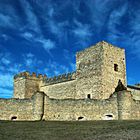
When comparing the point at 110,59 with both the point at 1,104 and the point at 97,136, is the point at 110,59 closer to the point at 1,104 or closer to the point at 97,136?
the point at 1,104

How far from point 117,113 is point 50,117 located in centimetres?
518

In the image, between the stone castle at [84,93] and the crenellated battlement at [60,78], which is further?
the crenellated battlement at [60,78]

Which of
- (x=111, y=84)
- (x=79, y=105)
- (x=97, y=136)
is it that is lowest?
(x=97, y=136)

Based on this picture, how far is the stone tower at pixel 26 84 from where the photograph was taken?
37031mm

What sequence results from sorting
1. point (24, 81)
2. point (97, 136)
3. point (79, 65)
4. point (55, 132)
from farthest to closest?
point (24, 81) < point (79, 65) < point (55, 132) < point (97, 136)

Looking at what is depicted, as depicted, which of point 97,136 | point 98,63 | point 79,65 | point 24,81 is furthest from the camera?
point 24,81

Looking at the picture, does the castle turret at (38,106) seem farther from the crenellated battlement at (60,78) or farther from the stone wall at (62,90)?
the crenellated battlement at (60,78)

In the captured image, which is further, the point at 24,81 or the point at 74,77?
the point at 24,81

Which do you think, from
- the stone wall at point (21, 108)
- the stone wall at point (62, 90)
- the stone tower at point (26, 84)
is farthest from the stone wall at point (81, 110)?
the stone tower at point (26, 84)

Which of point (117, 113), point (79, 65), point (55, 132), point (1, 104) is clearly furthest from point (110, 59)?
point (55, 132)

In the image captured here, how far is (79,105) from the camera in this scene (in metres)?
21.7

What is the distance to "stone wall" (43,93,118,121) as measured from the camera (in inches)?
842

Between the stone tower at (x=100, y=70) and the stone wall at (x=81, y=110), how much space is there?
570 centimetres

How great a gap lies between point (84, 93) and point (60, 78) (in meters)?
5.96
